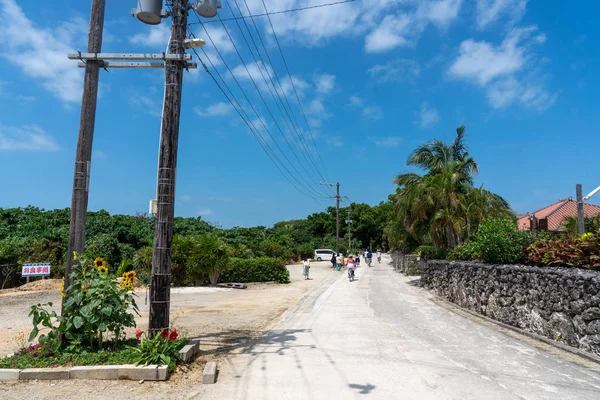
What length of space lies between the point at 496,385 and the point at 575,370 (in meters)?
1.69

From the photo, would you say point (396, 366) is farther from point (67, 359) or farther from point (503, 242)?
point (503, 242)

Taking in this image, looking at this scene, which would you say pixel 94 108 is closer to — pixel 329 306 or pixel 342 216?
pixel 329 306

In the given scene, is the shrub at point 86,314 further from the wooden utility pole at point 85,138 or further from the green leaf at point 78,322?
the wooden utility pole at point 85,138

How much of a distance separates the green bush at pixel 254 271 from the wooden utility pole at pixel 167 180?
1647 cm

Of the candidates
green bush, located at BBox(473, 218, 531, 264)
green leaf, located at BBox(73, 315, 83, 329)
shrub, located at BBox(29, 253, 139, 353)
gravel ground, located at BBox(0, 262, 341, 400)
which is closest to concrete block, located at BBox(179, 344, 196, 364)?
gravel ground, located at BBox(0, 262, 341, 400)

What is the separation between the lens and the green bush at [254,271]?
24156 millimetres

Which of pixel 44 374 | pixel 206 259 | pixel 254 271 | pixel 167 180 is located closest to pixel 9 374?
pixel 44 374

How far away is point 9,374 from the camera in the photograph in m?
5.83

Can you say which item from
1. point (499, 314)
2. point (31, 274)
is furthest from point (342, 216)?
point (499, 314)

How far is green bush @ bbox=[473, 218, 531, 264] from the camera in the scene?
11555 millimetres

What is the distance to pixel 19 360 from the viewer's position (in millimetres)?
6270

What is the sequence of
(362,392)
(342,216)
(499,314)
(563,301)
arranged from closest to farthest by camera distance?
(362,392) → (563,301) → (499,314) → (342,216)

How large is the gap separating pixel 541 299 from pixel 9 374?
947 centimetres

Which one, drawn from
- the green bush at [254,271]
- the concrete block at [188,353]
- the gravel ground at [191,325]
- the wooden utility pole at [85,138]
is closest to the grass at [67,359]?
the gravel ground at [191,325]
